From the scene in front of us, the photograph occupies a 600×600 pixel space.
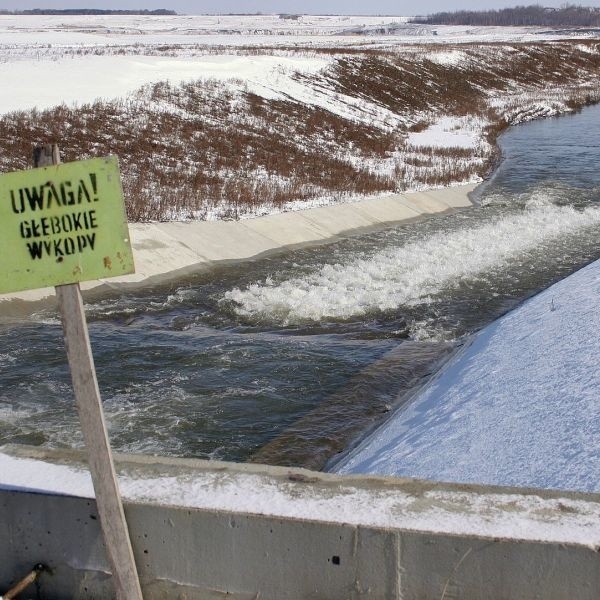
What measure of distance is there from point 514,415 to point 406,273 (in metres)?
9.34

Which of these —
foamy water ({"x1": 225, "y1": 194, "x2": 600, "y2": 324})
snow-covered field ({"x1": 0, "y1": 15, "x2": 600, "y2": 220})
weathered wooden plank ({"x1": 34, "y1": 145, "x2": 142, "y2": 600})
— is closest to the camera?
weathered wooden plank ({"x1": 34, "y1": 145, "x2": 142, "y2": 600})

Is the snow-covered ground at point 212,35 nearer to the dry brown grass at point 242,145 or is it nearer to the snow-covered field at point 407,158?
the snow-covered field at point 407,158

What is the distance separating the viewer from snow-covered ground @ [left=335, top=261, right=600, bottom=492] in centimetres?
662

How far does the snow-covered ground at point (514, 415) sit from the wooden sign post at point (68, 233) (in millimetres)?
3593

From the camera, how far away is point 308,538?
14.1 feet

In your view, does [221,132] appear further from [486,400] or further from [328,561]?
[328,561]

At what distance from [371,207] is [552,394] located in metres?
15.2

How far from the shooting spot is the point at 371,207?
22922 mm

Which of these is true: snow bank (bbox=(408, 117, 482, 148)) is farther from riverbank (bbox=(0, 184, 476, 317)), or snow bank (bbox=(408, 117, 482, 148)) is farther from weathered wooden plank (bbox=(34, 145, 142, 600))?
weathered wooden plank (bbox=(34, 145, 142, 600))

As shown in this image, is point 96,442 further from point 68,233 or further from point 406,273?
point 406,273

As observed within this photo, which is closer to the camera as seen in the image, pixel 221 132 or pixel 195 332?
pixel 195 332

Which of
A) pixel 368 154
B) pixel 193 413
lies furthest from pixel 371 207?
pixel 193 413

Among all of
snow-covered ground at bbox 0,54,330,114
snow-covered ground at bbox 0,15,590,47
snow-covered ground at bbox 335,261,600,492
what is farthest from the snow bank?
snow-covered ground at bbox 0,15,590,47

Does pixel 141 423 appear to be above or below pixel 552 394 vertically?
below
